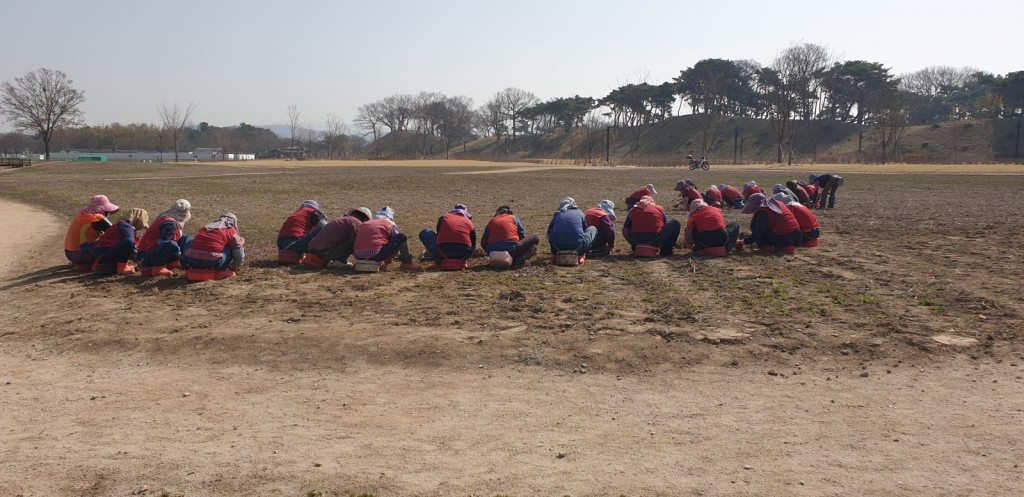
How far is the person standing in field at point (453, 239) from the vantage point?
31.9 feet

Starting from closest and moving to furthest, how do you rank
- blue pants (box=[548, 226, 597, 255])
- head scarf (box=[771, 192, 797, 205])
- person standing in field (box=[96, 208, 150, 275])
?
1. person standing in field (box=[96, 208, 150, 275])
2. blue pants (box=[548, 226, 597, 255])
3. head scarf (box=[771, 192, 797, 205])

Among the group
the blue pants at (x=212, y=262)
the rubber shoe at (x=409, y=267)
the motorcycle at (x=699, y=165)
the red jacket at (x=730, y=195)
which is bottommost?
the rubber shoe at (x=409, y=267)

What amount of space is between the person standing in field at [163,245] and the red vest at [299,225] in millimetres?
1368

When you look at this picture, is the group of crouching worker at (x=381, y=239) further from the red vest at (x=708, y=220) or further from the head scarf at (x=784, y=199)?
the head scarf at (x=784, y=199)

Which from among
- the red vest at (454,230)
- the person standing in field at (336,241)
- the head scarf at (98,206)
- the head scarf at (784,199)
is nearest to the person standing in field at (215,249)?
the person standing in field at (336,241)

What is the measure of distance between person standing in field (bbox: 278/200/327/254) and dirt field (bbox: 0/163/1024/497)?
0.46 meters

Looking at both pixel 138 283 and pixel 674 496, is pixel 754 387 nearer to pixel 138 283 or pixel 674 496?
pixel 674 496

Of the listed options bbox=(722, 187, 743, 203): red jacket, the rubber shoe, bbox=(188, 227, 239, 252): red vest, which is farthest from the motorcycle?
bbox=(188, 227, 239, 252): red vest

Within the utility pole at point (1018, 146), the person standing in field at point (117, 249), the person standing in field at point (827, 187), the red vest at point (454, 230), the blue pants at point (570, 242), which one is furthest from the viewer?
the utility pole at point (1018, 146)

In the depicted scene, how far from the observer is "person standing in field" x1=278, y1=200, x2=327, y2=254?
404 inches

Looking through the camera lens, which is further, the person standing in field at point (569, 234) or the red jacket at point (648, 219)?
the red jacket at point (648, 219)

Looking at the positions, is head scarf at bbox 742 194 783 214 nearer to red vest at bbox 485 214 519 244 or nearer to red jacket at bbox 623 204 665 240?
red jacket at bbox 623 204 665 240

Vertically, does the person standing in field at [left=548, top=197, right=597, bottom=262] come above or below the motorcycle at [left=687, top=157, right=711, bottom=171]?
below

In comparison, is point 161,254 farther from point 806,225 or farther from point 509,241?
point 806,225
